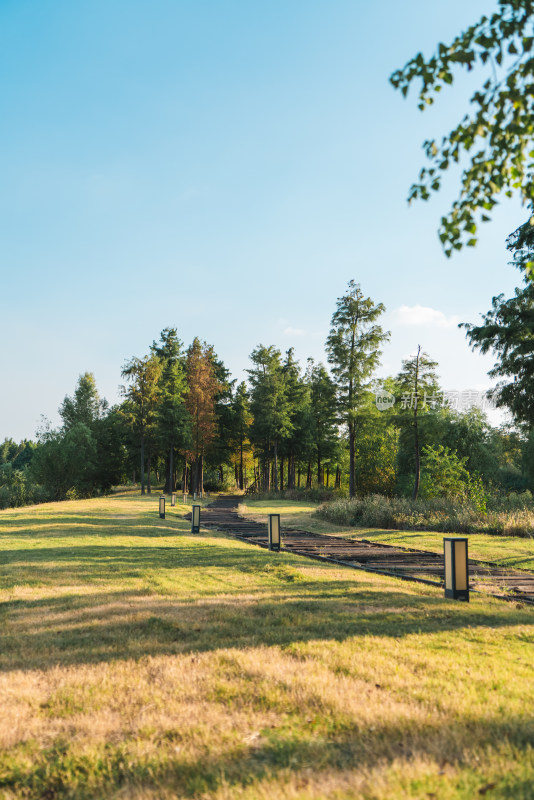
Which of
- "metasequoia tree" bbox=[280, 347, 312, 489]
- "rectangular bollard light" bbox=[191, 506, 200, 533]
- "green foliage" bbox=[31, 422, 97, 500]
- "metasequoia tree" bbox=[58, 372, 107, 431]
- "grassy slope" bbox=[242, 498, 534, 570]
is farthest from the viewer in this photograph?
"metasequoia tree" bbox=[58, 372, 107, 431]

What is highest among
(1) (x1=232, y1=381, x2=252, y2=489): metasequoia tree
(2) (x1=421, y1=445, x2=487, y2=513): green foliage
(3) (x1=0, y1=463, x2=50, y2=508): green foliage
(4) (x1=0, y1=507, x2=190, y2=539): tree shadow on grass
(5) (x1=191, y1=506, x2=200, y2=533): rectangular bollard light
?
→ (1) (x1=232, y1=381, x2=252, y2=489): metasequoia tree

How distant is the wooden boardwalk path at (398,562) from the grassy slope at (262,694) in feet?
5.13

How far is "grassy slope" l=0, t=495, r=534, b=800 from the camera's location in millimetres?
2557

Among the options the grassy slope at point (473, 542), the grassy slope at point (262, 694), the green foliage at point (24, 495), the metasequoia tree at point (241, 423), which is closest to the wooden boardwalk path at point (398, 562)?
the grassy slope at point (473, 542)

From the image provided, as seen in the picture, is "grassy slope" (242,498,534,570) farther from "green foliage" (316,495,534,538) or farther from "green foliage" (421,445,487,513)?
"green foliage" (421,445,487,513)

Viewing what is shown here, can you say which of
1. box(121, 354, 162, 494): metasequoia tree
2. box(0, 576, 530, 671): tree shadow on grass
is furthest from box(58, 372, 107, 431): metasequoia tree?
box(0, 576, 530, 671): tree shadow on grass

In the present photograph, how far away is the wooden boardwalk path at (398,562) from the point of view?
851 centimetres

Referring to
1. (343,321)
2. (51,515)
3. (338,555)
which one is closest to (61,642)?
(338,555)

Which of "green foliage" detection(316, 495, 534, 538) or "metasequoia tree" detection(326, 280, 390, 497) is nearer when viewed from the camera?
"green foliage" detection(316, 495, 534, 538)

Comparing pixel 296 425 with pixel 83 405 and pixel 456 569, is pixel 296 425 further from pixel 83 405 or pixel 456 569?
pixel 456 569

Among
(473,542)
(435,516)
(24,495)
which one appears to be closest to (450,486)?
(435,516)

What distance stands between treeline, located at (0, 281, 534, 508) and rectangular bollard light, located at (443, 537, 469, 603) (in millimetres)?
18097

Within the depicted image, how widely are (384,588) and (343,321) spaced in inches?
1126

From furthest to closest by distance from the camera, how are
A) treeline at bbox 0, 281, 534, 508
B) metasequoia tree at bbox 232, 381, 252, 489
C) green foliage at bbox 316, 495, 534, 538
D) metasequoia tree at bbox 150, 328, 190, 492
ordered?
metasequoia tree at bbox 232, 381, 252, 489, metasequoia tree at bbox 150, 328, 190, 492, treeline at bbox 0, 281, 534, 508, green foliage at bbox 316, 495, 534, 538
